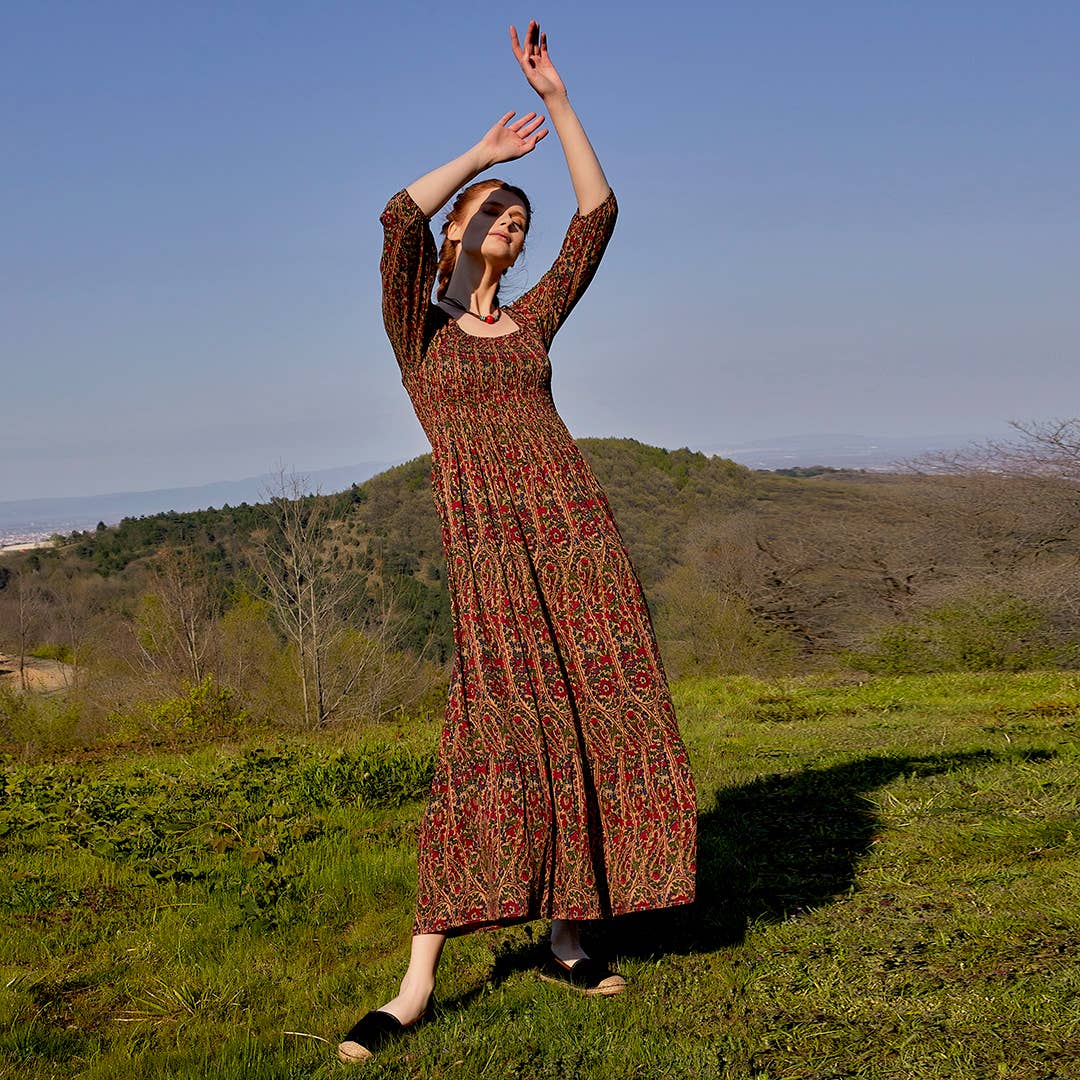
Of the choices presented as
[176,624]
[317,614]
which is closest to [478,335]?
[317,614]

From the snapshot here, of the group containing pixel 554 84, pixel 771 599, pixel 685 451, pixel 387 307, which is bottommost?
pixel 771 599

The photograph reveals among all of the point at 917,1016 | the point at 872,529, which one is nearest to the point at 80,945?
the point at 917,1016

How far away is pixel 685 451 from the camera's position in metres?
53.4

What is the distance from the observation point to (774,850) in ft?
13.0

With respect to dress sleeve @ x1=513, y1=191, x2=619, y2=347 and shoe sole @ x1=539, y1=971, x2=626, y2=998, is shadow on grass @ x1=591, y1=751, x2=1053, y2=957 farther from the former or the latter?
dress sleeve @ x1=513, y1=191, x2=619, y2=347

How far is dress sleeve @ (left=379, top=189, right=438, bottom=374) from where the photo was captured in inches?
110

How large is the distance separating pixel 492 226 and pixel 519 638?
1.17 m

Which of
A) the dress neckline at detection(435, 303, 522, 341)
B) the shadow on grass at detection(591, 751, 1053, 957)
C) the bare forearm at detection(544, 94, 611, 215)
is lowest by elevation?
the shadow on grass at detection(591, 751, 1053, 957)

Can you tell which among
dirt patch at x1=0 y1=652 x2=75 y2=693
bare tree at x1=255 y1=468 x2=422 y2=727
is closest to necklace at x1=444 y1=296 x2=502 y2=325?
bare tree at x1=255 y1=468 x2=422 y2=727

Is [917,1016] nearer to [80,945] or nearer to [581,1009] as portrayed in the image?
[581,1009]

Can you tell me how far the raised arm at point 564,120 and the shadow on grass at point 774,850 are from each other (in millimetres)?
2130

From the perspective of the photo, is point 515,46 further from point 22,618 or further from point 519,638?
point 22,618

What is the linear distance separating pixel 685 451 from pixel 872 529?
2737 centimetres

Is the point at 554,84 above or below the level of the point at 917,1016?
above
